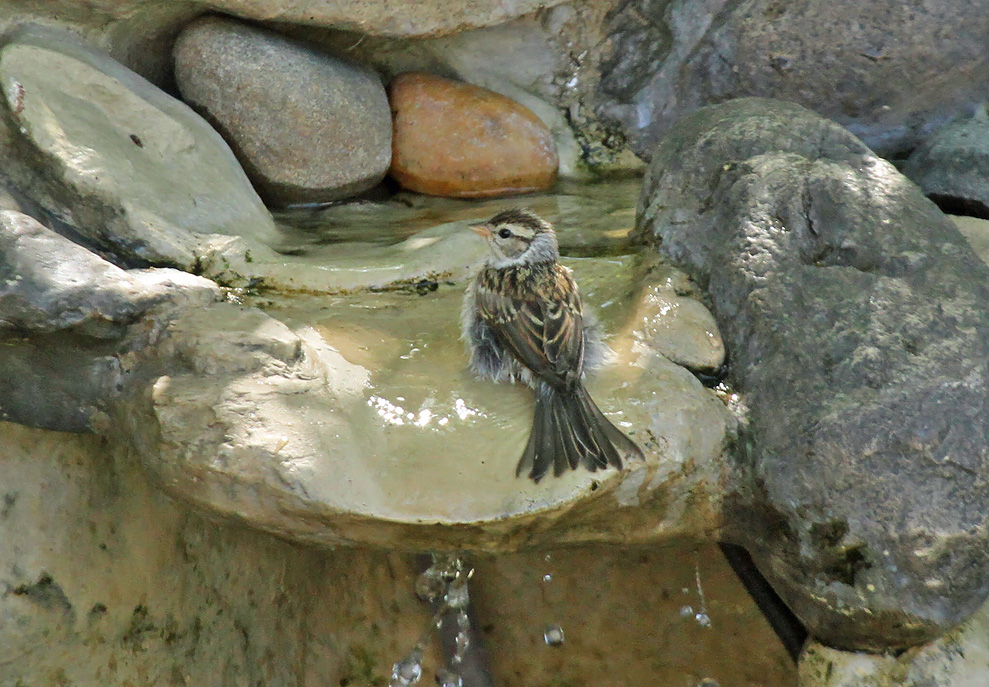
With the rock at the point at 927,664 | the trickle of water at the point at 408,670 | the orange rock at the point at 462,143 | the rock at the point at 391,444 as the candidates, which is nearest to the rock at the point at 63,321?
the rock at the point at 391,444

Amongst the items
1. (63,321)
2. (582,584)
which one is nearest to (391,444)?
(63,321)

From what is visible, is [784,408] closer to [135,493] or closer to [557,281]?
[557,281]

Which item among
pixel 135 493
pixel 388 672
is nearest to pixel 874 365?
pixel 388 672

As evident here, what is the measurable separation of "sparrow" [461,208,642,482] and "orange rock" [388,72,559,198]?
131cm

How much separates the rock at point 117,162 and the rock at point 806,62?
8.76 ft

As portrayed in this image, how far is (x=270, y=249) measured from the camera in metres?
4.44

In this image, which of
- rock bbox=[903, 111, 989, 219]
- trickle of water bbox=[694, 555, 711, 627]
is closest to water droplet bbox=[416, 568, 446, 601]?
trickle of water bbox=[694, 555, 711, 627]

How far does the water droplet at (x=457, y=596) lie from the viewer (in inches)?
185

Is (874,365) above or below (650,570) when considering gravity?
above

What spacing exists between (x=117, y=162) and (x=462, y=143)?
82.9 inches

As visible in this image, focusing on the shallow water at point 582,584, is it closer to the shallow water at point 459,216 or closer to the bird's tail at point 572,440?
the shallow water at point 459,216

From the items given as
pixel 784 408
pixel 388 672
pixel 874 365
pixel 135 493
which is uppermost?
pixel 874 365

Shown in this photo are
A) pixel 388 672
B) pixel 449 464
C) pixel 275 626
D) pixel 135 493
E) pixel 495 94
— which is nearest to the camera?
pixel 449 464

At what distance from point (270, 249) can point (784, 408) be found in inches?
100
